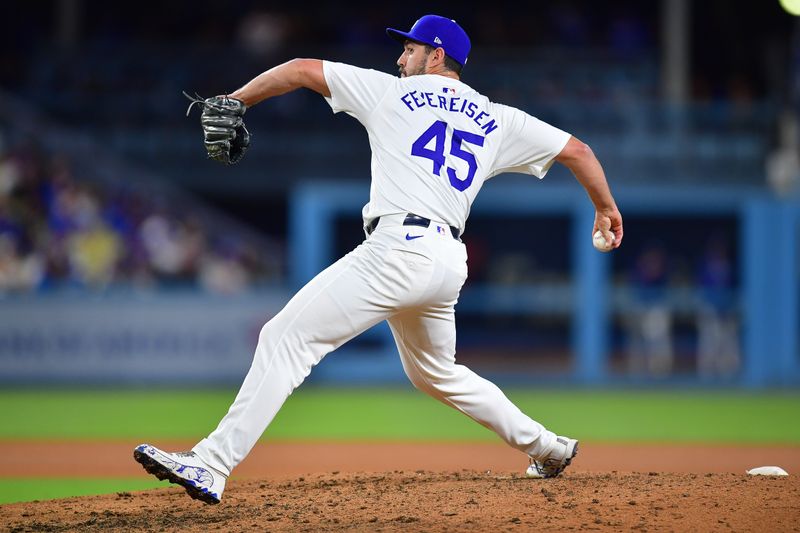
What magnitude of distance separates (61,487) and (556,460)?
3.05 metres

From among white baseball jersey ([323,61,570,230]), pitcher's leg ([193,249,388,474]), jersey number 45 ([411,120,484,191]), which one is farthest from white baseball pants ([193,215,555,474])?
jersey number 45 ([411,120,484,191])

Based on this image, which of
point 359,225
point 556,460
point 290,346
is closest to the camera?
point 290,346

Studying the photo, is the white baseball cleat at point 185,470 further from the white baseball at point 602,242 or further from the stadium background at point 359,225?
the stadium background at point 359,225

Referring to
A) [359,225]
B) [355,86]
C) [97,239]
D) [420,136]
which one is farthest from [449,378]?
[359,225]

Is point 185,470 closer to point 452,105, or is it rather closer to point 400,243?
point 400,243

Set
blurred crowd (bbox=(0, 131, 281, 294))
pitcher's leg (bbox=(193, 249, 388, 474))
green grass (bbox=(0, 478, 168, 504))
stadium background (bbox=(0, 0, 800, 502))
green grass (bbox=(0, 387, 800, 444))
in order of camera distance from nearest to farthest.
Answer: pitcher's leg (bbox=(193, 249, 388, 474))
green grass (bbox=(0, 478, 168, 504))
green grass (bbox=(0, 387, 800, 444))
stadium background (bbox=(0, 0, 800, 502))
blurred crowd (bbox=(0, 131, 281, 294))

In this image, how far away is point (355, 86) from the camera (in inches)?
190

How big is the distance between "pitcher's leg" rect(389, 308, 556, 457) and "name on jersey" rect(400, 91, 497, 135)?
34.4 inches

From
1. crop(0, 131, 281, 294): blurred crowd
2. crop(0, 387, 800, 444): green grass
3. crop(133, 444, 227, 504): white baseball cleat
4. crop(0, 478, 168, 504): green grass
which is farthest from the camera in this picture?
crop(0, 131, 281, 294): blurred crowd

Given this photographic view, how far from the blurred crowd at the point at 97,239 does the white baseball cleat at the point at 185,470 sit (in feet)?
31.5

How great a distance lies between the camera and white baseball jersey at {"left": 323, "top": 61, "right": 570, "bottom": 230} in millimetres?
4836

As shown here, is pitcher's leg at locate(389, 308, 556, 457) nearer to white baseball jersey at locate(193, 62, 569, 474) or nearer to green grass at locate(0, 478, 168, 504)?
white baseball jersey at locate(193, 62, 569, 474)

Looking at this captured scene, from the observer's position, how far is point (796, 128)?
1545cm

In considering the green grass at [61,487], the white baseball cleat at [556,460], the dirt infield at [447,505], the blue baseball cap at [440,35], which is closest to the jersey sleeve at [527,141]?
the blue baseball cap at [440,35]
